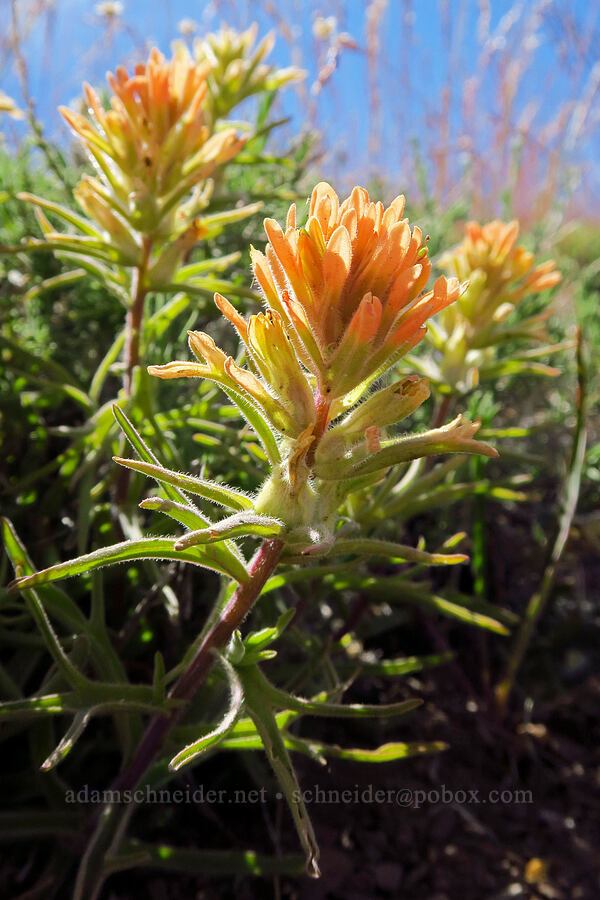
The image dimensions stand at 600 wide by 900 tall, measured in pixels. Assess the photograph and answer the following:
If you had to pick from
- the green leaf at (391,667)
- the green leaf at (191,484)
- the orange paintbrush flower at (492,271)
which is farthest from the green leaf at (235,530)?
the orange paintbrush flower at (492,271)

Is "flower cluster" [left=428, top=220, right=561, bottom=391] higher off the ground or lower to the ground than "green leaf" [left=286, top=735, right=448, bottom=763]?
higher

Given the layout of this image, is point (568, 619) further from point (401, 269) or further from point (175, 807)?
point (401, 269)

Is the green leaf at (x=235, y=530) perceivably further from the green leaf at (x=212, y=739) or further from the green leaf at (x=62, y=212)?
the green leaf at (x=62, y=212)

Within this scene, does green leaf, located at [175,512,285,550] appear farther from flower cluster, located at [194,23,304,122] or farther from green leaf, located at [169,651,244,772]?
flower cluster, located at [194,23,304,122]

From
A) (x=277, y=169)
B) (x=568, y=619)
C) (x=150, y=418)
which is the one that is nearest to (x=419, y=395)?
(x=150, y=418)

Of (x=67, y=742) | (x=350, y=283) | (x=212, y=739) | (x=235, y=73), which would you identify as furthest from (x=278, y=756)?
(x=235, y=73)

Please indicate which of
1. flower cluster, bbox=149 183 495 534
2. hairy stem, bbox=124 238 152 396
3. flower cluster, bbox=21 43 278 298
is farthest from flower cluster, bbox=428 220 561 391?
flower cluster, bbox=149 183 495 534
